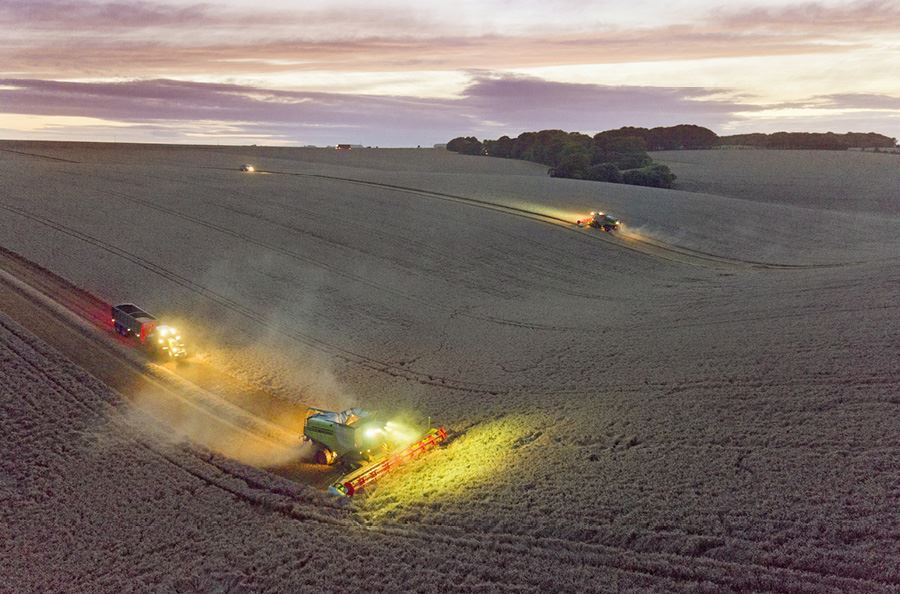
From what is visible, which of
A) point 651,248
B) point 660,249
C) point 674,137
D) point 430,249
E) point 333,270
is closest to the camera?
point 333,270

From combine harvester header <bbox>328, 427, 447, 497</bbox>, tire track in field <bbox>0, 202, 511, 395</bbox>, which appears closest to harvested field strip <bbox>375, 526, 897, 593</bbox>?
combine harvester header <bbox>328, 427, 447, 497</bbox>

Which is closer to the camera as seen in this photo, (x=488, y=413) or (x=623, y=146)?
(x=488, y=413)

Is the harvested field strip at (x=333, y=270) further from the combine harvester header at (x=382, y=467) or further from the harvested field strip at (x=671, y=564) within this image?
the harvested field strip at (x=671, y=564)

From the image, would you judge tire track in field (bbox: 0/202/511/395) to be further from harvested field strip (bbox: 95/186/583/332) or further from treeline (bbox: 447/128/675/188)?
treeline (bbox: 447/128/675/188)

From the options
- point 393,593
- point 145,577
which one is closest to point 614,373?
point 393,593

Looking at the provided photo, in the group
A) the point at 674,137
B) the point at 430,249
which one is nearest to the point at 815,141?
the point at 674,137

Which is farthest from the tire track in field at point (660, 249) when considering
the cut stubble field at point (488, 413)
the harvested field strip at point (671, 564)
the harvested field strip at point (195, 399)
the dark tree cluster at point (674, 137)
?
the dark tree cluster at point (674, 137)

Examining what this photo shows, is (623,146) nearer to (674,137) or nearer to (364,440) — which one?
(674,137)
